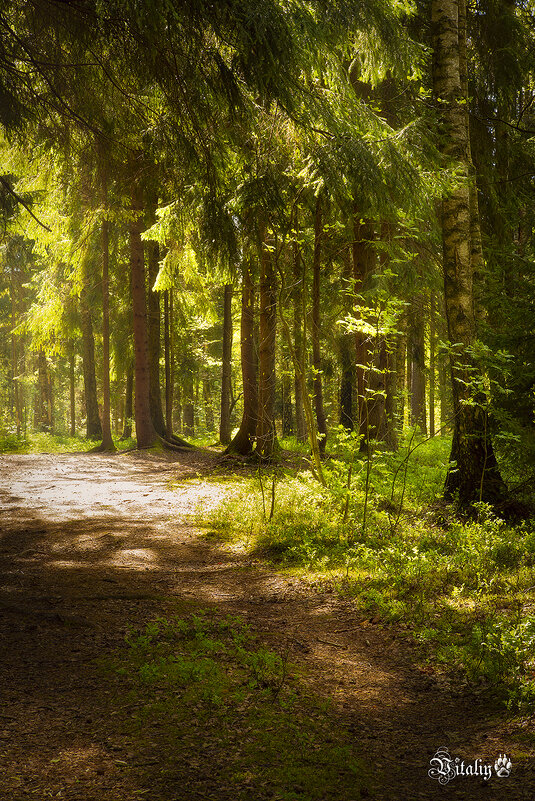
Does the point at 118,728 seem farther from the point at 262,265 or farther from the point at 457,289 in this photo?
the point at 262,265

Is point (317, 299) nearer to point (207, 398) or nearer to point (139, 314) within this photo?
point (139, 314)

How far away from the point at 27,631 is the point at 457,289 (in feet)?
20.7

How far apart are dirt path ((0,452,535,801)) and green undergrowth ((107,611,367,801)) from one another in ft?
0.33

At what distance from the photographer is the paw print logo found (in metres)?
2.65

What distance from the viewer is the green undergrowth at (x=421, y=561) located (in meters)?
3.67

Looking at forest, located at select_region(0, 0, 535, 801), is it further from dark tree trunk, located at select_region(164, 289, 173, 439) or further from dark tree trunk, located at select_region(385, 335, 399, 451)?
dark tree trunk, located at select_region(164, 289, 173, 439)

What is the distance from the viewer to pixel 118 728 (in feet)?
9.62

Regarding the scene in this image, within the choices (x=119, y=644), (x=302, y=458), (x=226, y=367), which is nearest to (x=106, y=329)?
(x=226, y=367)

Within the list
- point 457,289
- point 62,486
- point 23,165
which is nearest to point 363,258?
point 457,289

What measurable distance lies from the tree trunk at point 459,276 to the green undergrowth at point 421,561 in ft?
1.75

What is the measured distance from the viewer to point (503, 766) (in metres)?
2.70
